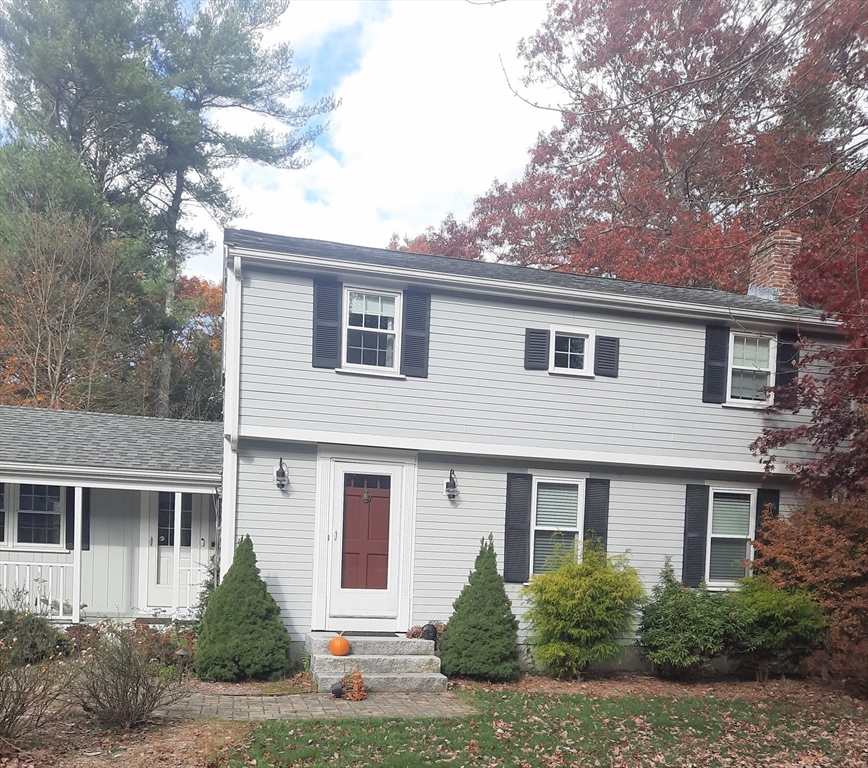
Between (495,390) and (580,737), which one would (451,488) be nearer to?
(495,390)

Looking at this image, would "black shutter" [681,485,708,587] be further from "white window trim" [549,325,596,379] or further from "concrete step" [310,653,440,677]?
"concrete step" [310,653,440,677]

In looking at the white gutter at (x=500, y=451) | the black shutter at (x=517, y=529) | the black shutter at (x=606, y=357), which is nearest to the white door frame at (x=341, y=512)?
the white gutter at (x=500, y=451)

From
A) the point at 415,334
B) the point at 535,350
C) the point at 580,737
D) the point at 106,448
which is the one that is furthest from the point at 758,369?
the point at 106,448

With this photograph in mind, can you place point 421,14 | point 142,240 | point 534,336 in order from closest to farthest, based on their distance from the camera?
point 421,14
point 534,336
point 142,240

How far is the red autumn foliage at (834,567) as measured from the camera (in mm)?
10203

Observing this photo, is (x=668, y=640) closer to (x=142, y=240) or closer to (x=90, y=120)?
(x=142, y=240)

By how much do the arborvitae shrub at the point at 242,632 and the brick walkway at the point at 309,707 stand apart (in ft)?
2.08

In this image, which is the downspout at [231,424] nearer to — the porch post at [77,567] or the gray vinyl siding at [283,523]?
the gray vinyl siding at [283,523]

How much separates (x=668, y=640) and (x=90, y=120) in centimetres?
2169

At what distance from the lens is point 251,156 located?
81.6 ft

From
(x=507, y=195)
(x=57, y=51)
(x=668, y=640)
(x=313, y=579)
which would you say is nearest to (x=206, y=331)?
(x=57, y=51)

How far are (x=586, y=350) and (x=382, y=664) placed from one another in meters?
5.59

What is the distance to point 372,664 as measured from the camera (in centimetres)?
938

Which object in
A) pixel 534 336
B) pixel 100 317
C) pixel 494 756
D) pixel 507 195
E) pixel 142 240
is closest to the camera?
pixel 494 756
